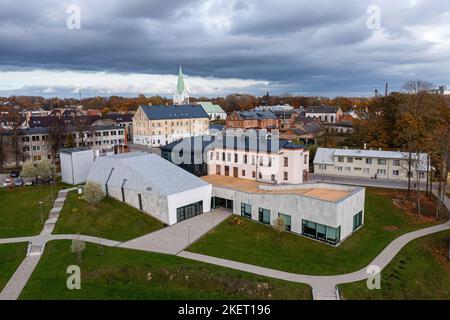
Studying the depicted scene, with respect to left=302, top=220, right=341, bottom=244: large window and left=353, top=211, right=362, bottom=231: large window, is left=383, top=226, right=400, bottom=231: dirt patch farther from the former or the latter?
left=302, top=220, right=341, bottom=244: large window

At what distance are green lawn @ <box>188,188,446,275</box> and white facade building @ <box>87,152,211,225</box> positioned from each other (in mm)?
4847

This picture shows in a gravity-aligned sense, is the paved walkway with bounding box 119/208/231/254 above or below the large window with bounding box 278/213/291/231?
below

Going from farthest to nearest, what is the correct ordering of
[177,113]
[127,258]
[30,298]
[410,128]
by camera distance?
[177,113], [410,128], [127,258], [30,298]

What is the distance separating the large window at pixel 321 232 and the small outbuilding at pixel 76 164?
32.7 m

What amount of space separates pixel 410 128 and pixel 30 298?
5939 cm

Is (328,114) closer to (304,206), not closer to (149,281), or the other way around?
(304,206)

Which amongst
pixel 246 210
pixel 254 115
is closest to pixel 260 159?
pixel 246 210

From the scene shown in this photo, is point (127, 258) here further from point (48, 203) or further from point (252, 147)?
point (252, 147)

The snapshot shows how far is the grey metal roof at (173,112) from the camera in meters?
86.8

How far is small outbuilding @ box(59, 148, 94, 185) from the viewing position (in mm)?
50628

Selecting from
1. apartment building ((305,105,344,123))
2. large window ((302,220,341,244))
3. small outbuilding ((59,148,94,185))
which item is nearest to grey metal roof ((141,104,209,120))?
small outbuilding ((59,148,94,185))

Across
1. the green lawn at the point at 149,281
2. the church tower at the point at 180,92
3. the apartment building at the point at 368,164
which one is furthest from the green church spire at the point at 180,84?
the green lawn at the point at 149,281
